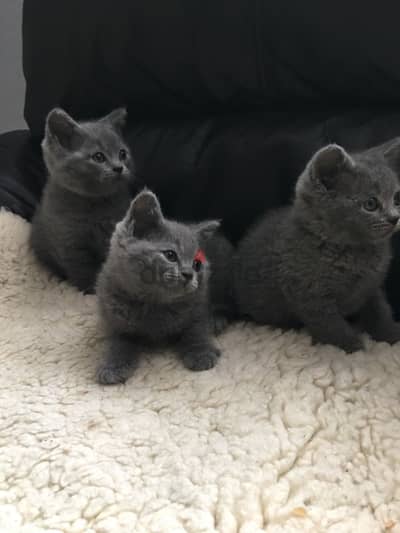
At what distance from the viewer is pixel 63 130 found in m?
1.61

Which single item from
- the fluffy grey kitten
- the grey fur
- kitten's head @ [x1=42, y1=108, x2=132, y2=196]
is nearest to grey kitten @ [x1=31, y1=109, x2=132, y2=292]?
kitten's head @ [x1=42, y1=108, x2=132, y2=196]

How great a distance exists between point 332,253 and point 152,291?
39 cm

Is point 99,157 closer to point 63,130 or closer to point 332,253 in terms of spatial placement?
point 63,130

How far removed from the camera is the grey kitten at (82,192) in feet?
5.25

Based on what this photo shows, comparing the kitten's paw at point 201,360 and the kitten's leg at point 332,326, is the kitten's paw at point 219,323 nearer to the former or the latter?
the kitten's paw at point 201,360

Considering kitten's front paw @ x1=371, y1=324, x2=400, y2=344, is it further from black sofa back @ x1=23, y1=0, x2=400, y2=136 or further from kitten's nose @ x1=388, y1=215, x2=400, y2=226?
black sofa back @ x1=23, y1=0, x2=400, y2=136

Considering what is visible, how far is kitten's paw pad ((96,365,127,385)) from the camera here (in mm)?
1266

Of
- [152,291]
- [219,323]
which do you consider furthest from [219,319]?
[152,291]

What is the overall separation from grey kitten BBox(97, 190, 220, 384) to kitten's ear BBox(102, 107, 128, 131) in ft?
1.64

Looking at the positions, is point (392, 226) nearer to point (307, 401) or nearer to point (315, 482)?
point (307, 401)

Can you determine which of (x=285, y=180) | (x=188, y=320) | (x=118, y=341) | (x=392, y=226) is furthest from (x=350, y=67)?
(x=118, y=341)

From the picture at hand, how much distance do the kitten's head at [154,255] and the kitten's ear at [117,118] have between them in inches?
19.9

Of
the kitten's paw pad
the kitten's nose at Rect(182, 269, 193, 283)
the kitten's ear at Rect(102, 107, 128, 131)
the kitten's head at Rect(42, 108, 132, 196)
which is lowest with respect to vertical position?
the kitten's paw pad

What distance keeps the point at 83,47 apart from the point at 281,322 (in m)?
0.99
